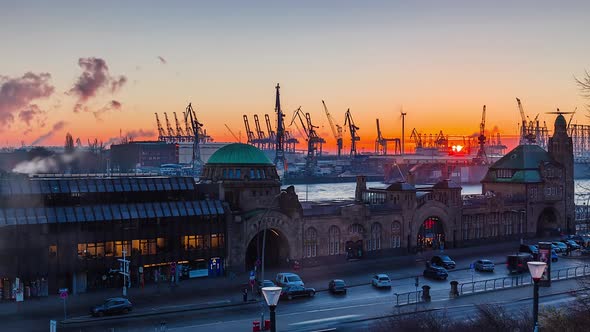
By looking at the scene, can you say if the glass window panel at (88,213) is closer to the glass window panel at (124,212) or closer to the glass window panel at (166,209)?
the glass window panel at (124,212)

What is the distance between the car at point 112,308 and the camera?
46906mm

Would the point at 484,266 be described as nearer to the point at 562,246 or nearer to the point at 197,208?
the point at 562,246

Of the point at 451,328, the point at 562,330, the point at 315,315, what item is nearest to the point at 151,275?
the point at 315,315

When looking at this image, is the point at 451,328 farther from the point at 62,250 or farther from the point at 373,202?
the point at 373,202

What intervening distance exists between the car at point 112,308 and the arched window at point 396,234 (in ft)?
123

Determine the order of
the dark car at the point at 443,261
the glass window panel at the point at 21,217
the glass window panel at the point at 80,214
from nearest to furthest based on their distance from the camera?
the glass window panel at the point at 21,217, the glass window panel at the point at 80,214, the dark car at the point at 443,261

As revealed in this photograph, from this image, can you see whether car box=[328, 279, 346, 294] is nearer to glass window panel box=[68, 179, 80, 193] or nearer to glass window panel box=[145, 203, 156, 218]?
glass window panel box=[145, 203, 156, 218]

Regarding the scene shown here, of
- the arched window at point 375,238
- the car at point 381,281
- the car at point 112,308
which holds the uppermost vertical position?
the arched window at point 375,238

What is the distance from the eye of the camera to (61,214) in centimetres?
5609

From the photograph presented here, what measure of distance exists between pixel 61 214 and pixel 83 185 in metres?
3.78

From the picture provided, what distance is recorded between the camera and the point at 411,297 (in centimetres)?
5400

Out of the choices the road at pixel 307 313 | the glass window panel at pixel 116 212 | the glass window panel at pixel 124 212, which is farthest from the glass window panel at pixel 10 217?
the road at pixel 307 313

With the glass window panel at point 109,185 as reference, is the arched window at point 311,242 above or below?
below

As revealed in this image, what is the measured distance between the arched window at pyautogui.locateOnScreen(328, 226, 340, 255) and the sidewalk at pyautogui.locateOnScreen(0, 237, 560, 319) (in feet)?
5.42
